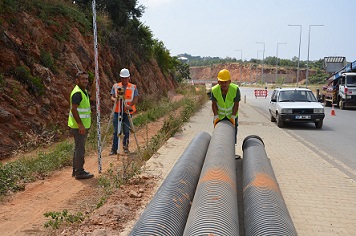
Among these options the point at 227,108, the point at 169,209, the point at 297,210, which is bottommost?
the point at 297,210

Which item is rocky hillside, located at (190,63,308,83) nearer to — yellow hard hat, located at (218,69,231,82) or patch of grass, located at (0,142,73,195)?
patch of grass, located at (0,142,73,195)

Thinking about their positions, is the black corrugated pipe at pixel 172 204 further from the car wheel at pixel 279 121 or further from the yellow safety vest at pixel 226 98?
the car wheel at pixel 279 121

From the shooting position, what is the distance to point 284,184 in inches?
246

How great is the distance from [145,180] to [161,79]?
25747mm

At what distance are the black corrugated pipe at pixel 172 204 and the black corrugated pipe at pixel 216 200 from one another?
0.58 feet

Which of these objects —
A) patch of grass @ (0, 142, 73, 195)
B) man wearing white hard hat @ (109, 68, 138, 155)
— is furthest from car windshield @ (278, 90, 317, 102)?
patch of grass @ (0, 142, 73, 195)

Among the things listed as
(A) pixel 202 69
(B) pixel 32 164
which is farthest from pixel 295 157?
(A) pixel 202 69

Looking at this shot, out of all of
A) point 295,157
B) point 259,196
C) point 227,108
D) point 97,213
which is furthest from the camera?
point 295,157

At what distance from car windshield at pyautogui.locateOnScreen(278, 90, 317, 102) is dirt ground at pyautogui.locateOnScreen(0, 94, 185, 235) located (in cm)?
968

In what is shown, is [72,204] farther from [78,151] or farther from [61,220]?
[78,151]

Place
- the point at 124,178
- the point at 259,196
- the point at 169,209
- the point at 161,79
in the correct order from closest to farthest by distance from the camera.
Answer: the point at 169,209
the point at 259,196
the point at 124,178
the point at 161,79

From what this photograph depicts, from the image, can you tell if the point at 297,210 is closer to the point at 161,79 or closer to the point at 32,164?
the point at 32,164

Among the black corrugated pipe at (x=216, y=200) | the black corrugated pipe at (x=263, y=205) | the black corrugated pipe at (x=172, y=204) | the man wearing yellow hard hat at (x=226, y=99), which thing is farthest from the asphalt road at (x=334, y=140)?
the black corrugated pipe at (x=172, y=204)

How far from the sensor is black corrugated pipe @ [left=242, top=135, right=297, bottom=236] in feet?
10.8
